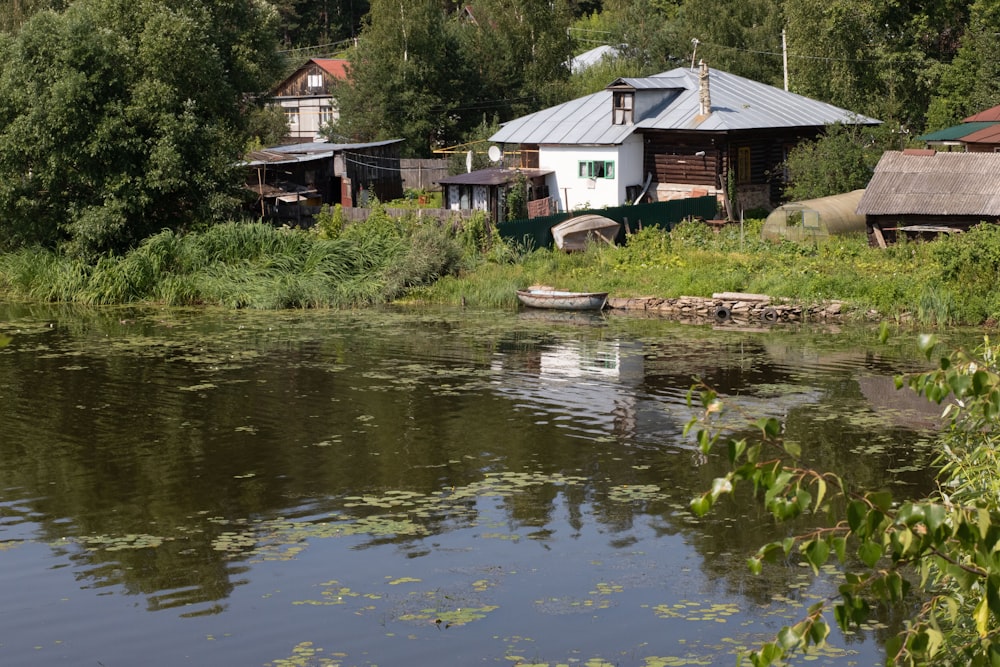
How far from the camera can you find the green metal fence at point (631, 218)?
38.5m

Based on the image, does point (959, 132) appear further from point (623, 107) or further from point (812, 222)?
point (623, 107)

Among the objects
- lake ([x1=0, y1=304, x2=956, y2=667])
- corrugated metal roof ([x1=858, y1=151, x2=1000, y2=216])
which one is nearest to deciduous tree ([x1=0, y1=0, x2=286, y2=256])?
lake ([x1=0, y1=304, x2=956, y2=667])

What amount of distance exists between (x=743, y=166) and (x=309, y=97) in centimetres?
3522

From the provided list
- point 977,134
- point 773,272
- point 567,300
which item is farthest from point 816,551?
point 977,134

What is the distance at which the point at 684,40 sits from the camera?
66500mm

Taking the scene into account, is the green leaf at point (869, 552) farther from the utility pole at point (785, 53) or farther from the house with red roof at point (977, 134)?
the utility pole at point (785, 53)

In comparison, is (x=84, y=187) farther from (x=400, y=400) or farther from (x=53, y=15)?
(x=400, y=400)

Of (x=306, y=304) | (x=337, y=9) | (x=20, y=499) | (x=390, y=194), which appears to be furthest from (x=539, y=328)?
(x=337, y=9)

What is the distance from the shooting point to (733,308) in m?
32.5

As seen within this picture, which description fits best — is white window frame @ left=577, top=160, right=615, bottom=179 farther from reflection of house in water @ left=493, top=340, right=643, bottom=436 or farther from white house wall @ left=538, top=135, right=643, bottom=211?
reflection of house in water @ left=493, top=340, right=643, bottom=436

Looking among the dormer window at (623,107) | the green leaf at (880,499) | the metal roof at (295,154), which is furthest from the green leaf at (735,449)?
the metal roof at (295,154)

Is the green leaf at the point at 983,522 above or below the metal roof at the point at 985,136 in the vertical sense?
below

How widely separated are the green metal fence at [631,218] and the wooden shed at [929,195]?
22.3ft

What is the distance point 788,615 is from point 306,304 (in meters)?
24.3
